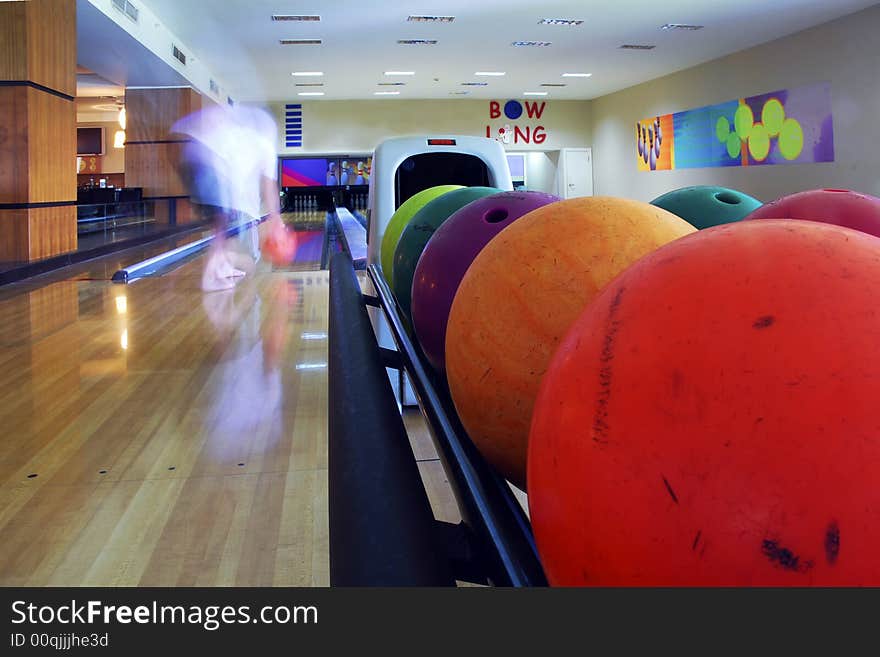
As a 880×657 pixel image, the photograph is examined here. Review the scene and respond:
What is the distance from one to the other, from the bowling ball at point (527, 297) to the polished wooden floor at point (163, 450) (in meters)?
0.59

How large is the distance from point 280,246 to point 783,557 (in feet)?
25.3

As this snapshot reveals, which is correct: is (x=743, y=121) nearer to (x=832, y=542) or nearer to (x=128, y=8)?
(x=128, y=8)

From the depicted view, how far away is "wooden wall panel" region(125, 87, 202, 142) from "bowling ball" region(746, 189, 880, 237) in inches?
440

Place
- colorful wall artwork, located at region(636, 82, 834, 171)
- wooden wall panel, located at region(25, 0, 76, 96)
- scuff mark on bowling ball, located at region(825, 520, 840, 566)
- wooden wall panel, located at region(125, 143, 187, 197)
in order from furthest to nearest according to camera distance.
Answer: wooden wall panel, located at region(125, 143, 187, 197), colorful wall artwork, located at region(636, 82, 834, 171), wooden wall panel, located at region(25, 0, 76, 96), scuff mark on bowling ball, located at region(825, 520, 840, 566)

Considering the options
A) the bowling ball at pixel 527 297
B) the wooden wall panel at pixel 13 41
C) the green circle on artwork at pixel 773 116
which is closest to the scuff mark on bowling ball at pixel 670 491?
the bowling ball at pixel 527 297

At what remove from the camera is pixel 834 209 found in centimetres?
84

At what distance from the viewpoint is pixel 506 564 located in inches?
23.5

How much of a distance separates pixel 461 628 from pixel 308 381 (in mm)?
2222

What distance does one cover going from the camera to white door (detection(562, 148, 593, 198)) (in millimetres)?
15797

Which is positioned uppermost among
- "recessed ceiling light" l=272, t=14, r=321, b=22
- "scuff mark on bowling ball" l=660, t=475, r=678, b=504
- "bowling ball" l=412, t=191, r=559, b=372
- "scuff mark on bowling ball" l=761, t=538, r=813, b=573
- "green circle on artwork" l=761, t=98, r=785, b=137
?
"recessed ceiling light" l=272, t=14, r=321, b=22

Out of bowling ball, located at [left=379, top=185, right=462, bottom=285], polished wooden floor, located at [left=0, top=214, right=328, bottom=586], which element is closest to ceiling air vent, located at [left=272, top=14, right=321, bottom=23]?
polished wooden floor, located at [left=0, top=214, right=328, bottom=586]

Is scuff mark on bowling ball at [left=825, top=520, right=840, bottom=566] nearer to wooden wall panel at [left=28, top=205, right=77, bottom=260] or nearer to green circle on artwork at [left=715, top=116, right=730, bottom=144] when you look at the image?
wooden wall panel at [left=28, top=205, right=77, bottom=260]

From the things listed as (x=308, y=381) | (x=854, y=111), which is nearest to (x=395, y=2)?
(x=854, y=111)

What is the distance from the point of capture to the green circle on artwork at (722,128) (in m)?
10.8
